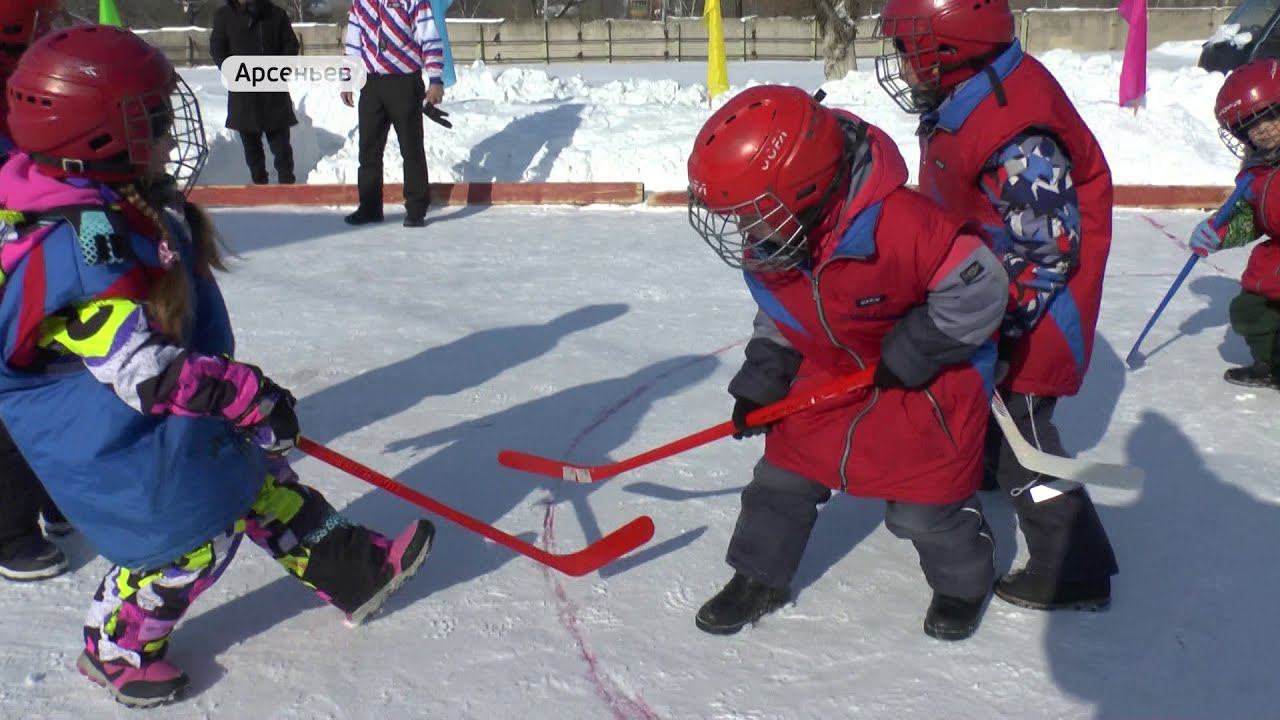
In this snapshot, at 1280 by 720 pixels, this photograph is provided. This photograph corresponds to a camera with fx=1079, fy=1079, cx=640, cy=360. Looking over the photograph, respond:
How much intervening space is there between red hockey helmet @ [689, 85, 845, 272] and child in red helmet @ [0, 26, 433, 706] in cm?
93

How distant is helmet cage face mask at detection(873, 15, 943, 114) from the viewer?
250 cm

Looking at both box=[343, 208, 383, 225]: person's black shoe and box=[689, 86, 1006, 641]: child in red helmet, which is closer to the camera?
box=[689, 86, 1006, 641]: child in red helmet

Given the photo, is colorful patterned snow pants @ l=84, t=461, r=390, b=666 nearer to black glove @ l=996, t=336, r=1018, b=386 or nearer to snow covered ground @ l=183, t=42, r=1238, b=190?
black glove @ l=996, t=336, r=1018, b=386

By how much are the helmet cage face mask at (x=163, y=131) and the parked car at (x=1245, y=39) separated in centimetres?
1216

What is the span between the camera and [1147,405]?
12.4 ft

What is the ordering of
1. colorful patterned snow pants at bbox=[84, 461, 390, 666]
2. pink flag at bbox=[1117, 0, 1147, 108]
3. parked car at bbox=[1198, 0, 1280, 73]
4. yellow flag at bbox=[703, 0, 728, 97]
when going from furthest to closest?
parked car at bbox=[1198, 0, 1280, 73] → yellow flag at bbox=[703, 0, 728, 97] → pink flag at bbox=[1117, 0, 1147, 108] → colorful patterned snow pants at bbox=[84, 461, 390, 666]

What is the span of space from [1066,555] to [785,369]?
2.59 feet

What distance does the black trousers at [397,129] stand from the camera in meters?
6.19

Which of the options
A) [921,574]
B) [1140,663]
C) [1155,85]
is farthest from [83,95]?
[1155,85]

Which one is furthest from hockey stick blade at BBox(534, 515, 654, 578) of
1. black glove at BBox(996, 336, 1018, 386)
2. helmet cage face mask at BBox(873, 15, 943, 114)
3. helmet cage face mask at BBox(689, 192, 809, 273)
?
helmet cage face mask at BBox(873, 15, 943, 114)

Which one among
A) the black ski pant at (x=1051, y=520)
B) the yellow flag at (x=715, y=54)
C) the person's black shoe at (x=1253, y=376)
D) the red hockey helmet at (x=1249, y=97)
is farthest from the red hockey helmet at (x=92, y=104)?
the yellow flag at (x=715, y=54)

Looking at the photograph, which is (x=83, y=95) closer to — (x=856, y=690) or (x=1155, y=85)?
(x=856, y=690)

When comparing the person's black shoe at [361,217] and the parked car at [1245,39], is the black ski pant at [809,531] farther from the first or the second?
the parked car at [1245,39]

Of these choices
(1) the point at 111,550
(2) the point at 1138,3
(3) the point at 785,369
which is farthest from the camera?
(2) the point at 1138,3
